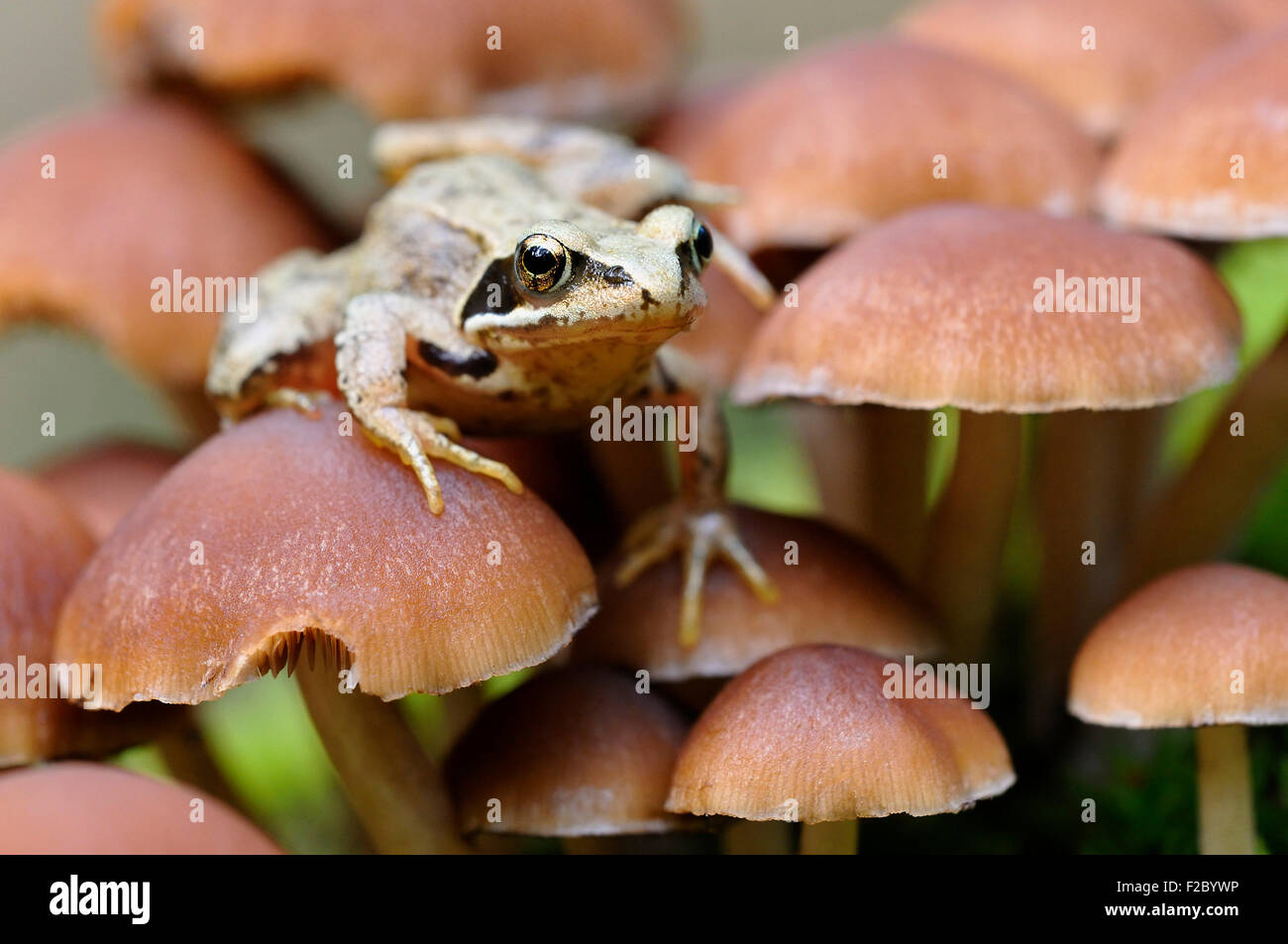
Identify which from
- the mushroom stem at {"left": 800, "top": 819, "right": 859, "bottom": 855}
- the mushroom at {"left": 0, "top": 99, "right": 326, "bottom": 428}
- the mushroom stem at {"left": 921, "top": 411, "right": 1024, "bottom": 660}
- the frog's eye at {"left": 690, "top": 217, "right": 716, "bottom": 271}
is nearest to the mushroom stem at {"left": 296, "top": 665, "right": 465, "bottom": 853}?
the mushroom stem at {"left": 800, "top": 819, "right": 859, "bottom": 855}

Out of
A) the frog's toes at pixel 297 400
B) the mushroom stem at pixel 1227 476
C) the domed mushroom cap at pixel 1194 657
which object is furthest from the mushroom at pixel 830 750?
the mushroom stem at pixel 1227 476

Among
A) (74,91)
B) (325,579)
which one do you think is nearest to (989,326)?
(325,579)

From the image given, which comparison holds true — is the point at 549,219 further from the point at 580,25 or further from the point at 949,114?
the point at 580,25

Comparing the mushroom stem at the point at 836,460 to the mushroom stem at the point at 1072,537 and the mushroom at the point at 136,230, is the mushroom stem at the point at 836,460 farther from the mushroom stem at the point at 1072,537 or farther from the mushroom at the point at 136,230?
the mushroom at the point at 136,230

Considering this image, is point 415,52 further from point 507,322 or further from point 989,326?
point 989,326

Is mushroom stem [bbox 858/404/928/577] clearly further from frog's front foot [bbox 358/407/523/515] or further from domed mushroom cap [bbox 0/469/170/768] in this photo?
domed mushroom cap [bbox 0/469/170/768]

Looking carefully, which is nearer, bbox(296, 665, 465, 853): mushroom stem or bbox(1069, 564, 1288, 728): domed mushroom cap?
bbox(1069, 564, 1288, 728): domed mushroom cap
